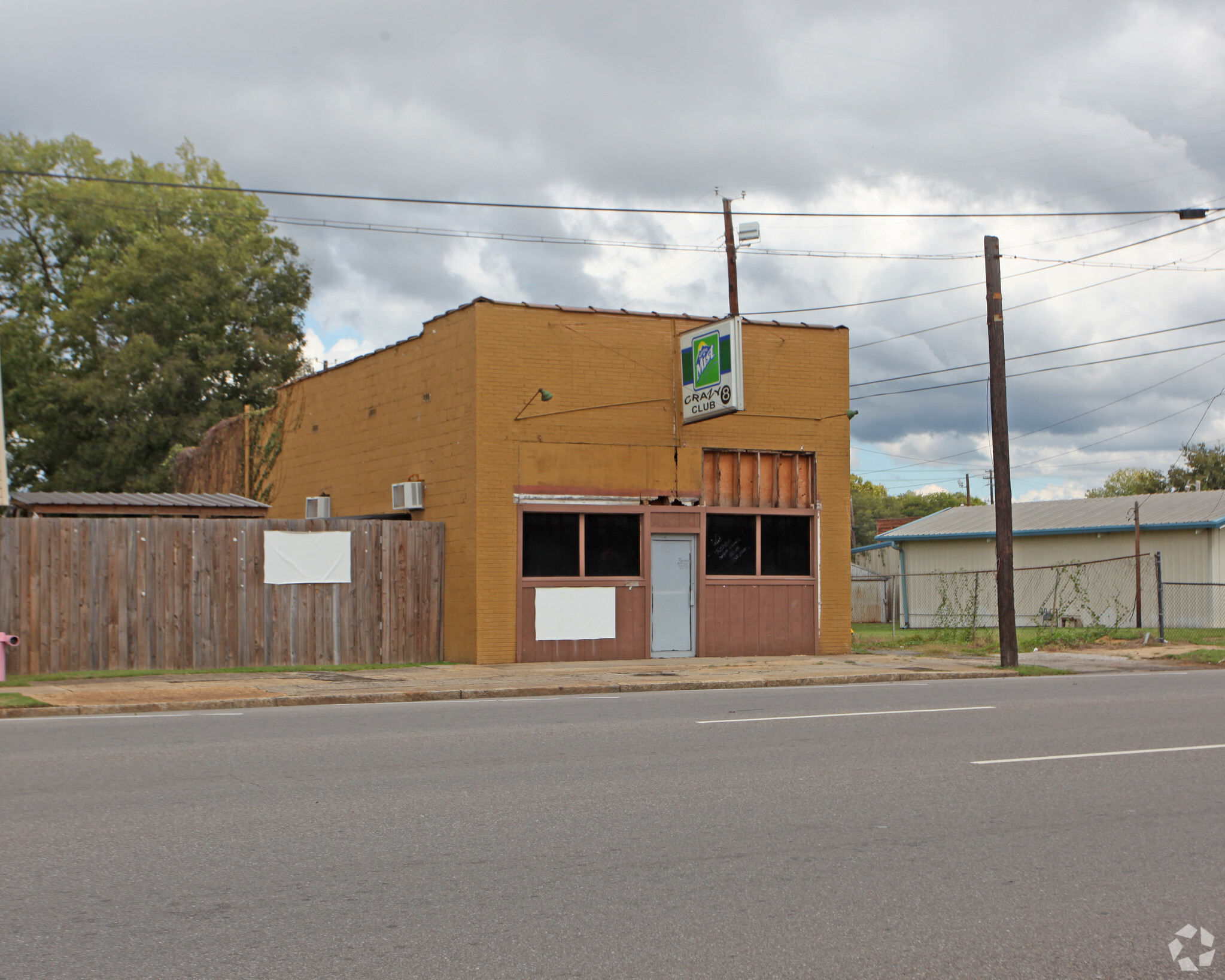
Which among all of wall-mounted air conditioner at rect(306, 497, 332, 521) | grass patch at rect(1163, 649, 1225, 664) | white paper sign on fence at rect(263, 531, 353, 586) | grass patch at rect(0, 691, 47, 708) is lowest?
grass patch at rect(1163, 649, 1225, 664)

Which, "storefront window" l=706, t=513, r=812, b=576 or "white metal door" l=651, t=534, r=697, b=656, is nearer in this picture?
"white metal door" l=651, t=534, r=697, b=656

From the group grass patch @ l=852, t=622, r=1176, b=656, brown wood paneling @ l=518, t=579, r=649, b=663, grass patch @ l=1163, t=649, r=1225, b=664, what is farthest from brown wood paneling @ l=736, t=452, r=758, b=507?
grass patch @ l=1163, t=649, r=1225, b=664

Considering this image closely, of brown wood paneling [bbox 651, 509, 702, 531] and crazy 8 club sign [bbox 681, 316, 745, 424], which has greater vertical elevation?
crazy 8 club sign [bbox 681, 316, 745, 424]

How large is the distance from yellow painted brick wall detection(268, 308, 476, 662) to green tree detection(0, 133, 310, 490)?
18.7m

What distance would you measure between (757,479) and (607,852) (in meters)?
15.4

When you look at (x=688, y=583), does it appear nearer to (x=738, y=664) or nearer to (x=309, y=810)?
(x=738, y=664)

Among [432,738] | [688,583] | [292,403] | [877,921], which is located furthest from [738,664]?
[877,921]

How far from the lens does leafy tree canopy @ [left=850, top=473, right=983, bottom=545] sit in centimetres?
12088

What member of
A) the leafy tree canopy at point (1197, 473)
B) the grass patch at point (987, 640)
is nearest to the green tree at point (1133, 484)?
the leafy tree canopy at point (1197, 473)

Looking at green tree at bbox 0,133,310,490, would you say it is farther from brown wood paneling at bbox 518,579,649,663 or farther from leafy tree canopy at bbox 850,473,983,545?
leafy tree canopy at bbox 850,473,983,545

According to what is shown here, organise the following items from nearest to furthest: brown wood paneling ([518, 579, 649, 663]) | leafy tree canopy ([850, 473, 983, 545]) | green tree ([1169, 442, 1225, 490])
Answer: brown wood paneling ([518, 579, 649, 663]) < green tree ([1169, 442, 1225, 490]) < leafy tree canopy ([850, 473, 983, 545])

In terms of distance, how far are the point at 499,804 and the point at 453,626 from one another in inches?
486

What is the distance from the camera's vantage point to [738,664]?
19109 millimetres

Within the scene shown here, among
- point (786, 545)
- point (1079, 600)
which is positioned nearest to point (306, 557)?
point (786, 545)
